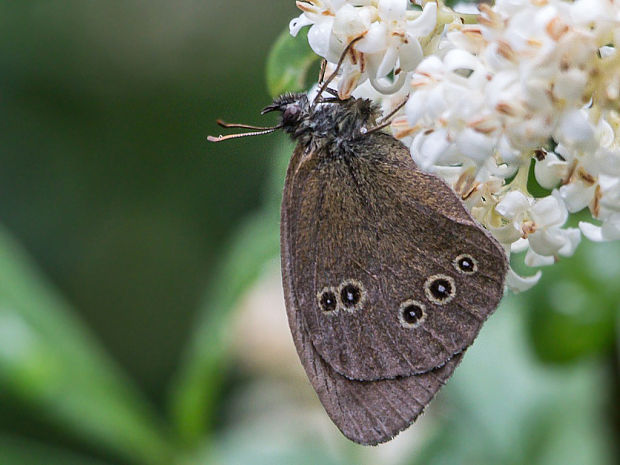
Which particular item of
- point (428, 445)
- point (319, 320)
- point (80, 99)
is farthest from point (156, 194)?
point (319, 320)

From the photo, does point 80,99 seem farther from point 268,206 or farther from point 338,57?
point 338,57

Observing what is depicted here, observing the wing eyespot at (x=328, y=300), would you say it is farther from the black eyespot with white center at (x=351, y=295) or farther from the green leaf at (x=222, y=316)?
the green leaf at (x=222, y=316)

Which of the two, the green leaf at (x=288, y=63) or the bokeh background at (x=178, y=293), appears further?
the bokeh background at (x=178, y=293)

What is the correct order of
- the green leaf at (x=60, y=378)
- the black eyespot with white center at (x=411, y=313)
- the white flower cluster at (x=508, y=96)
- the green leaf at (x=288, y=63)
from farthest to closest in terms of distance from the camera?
1. the green leaf at (x=60, y=378)
2. the green leaf at (x=288, y=63)
3. the black eyespot with white center at (x=411, y=313)
4. the white flower cluster at (x=508, y=96)

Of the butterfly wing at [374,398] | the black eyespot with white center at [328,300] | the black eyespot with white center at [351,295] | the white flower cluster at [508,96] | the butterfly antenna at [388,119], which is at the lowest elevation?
the butterfly wing at [374,398]

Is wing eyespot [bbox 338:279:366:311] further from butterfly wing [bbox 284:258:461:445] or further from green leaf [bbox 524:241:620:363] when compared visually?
green leaf [bbox 524:241:620:363]

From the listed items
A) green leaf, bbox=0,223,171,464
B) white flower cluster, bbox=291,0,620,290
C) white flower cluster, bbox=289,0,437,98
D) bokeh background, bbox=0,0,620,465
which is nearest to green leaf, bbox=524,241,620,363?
bokeh background, bbox=0,0,620,465

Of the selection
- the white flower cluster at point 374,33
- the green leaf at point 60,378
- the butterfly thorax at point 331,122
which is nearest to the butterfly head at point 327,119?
the butterfly thorax at point 331,122

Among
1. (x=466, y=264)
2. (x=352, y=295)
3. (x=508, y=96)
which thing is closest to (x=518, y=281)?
(x=466, y=264)
